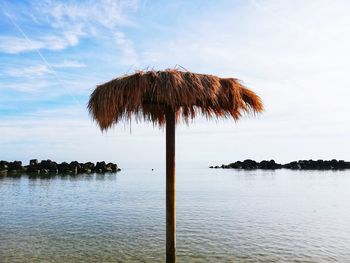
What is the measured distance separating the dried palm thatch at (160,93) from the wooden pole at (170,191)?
1.55 feet

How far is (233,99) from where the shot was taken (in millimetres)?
8258

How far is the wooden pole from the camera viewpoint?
8203mm

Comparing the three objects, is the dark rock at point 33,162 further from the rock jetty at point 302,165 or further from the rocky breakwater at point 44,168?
the rock jetty at point 302,165

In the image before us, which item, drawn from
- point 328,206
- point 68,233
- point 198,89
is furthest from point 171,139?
point 328,206

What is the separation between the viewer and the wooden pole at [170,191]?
8203 mm

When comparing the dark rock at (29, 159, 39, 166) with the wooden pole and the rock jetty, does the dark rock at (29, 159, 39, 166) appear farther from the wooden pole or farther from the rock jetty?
the wooden pole

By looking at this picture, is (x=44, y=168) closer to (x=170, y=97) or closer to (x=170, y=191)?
(x=170, y=191)

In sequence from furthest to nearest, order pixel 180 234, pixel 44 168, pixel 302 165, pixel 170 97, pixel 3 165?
pixel 302 165
pixel 44 168
pixel 3 165
pixel 180 234
pixel 170 97

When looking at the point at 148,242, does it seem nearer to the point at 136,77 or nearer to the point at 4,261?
the point at 4,261

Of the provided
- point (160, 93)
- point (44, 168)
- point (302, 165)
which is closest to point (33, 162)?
point (44, 168)

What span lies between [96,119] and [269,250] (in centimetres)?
960

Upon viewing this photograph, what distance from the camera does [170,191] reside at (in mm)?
8227

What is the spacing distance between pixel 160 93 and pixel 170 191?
2.11m

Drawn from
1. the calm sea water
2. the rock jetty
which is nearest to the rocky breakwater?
the rock jetty
